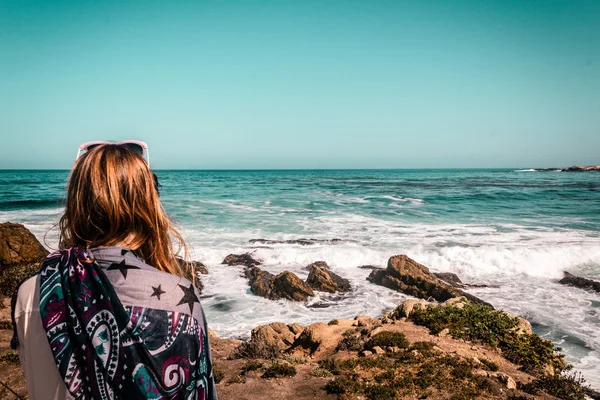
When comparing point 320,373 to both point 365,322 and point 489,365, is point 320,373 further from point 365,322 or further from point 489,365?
point 489,365

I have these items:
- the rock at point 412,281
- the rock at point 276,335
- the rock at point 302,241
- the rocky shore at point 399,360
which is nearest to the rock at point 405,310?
the rocky shore at point 399,360

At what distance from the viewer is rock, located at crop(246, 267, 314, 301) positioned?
1388 centimetres

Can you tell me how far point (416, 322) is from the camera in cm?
923

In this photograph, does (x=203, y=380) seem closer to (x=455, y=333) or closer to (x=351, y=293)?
(x=455, y=333)

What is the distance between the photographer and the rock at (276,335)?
30.0 ft

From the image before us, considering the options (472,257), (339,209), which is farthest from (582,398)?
(339,209)

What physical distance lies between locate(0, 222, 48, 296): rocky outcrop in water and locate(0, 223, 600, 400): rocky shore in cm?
196

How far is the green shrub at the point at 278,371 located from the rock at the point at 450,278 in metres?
11.4

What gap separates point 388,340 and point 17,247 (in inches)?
603

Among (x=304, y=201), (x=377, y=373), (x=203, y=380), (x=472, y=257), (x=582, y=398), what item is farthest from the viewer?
(x=304, y=201)

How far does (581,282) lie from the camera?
15281 millimetres

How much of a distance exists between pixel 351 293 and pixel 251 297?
4.05 metres

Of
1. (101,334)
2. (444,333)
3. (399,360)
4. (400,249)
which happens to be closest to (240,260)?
(400,249)

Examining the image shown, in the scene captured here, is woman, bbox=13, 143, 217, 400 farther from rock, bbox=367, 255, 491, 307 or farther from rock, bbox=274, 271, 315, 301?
rock, bbox=367, 255, 491, 307
